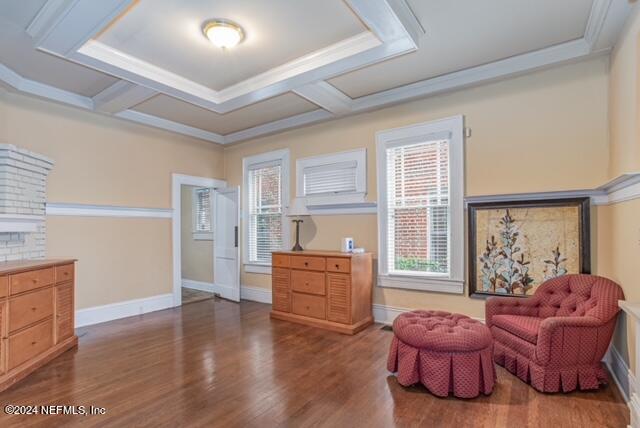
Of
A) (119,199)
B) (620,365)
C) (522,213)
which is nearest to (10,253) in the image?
(119,199)

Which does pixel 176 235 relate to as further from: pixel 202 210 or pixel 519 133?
pixel 519 133

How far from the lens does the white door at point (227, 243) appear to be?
5.95m

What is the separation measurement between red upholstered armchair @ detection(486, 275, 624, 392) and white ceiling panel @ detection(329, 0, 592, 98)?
7.02 ft

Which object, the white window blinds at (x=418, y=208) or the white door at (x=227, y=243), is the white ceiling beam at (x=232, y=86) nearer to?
the white window blinds at (x=418, y=208)

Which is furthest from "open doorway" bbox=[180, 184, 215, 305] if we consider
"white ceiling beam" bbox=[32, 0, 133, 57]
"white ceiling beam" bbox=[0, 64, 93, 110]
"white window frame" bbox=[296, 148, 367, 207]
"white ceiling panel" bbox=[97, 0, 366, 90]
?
"white ceiling beam" bbox=[32, 0, 133, 57]

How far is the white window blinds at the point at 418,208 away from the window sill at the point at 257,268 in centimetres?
214

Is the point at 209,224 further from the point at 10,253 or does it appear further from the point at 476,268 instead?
the point at 476,268

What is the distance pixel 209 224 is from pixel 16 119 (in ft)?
11.7

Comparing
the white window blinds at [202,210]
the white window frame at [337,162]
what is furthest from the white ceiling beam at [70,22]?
the white window blinds at [202,210]

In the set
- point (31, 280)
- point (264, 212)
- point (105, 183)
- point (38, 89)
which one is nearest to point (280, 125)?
point (264, 212)

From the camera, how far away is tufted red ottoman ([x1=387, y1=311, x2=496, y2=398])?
2.53 metres

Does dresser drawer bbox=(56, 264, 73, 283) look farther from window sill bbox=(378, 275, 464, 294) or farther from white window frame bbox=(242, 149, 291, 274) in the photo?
window sill bbox=(378, 275, 464, 294)

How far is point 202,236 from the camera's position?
6.97 metres

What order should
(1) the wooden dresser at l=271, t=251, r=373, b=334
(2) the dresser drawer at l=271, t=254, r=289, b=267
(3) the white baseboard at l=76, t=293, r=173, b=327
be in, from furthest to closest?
(2) the dresser drawer at l=271, t=254, r=289, b=267 → (3) the white baseboard at l=76, t=293, r=173, b=327 → (1) the wooden dresser at l=271, t=251, r=373, b=334
